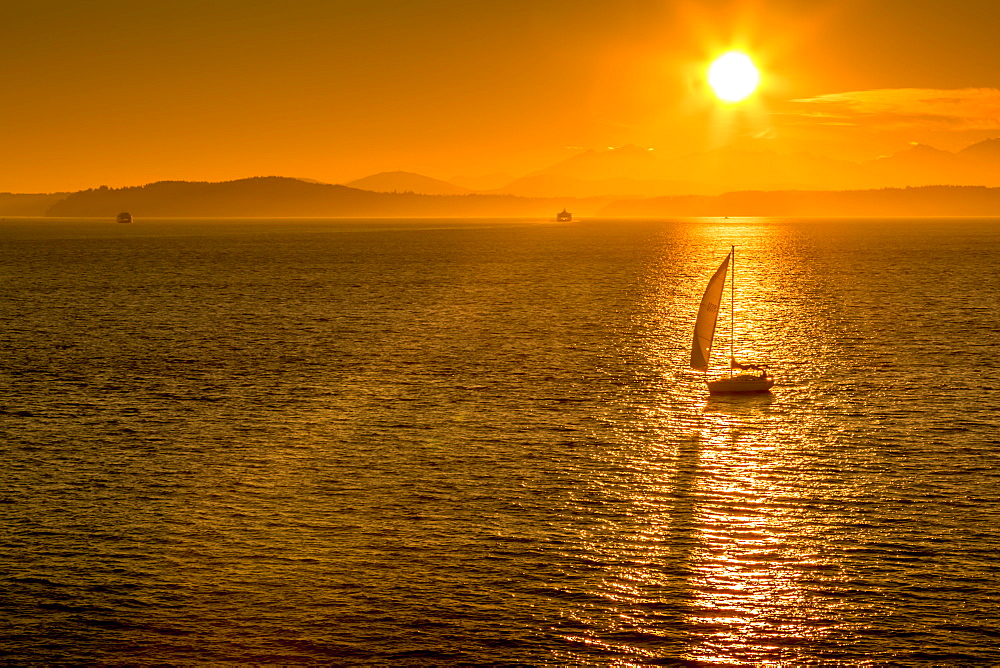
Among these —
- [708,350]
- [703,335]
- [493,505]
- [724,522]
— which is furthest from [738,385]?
[493,505]

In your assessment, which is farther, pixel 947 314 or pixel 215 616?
pixel 947 314

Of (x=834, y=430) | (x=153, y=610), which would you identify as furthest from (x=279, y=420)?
(x=834, y=430)

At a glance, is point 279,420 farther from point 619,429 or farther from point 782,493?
point 782,493

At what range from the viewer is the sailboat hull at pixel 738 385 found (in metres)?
69.8

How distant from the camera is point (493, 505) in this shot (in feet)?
145

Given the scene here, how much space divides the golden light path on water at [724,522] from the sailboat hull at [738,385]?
67 cm

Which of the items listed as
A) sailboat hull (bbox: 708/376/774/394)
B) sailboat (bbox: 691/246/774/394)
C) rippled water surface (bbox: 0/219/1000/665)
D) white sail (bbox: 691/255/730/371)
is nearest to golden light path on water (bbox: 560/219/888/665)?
rippled water surface (bbox: 0/219/1000/665)

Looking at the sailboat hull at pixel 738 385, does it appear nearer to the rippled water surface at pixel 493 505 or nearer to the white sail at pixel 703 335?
the rippled water surface at pixel 493 505

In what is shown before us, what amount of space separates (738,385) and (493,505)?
101 ft

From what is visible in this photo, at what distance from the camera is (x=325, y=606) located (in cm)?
3372

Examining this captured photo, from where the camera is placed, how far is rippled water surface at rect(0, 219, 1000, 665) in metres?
31.8

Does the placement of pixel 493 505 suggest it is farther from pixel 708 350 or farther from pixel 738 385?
pixel 708 350

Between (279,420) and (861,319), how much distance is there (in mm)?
78077

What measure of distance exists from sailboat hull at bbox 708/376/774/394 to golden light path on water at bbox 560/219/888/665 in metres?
0.67
